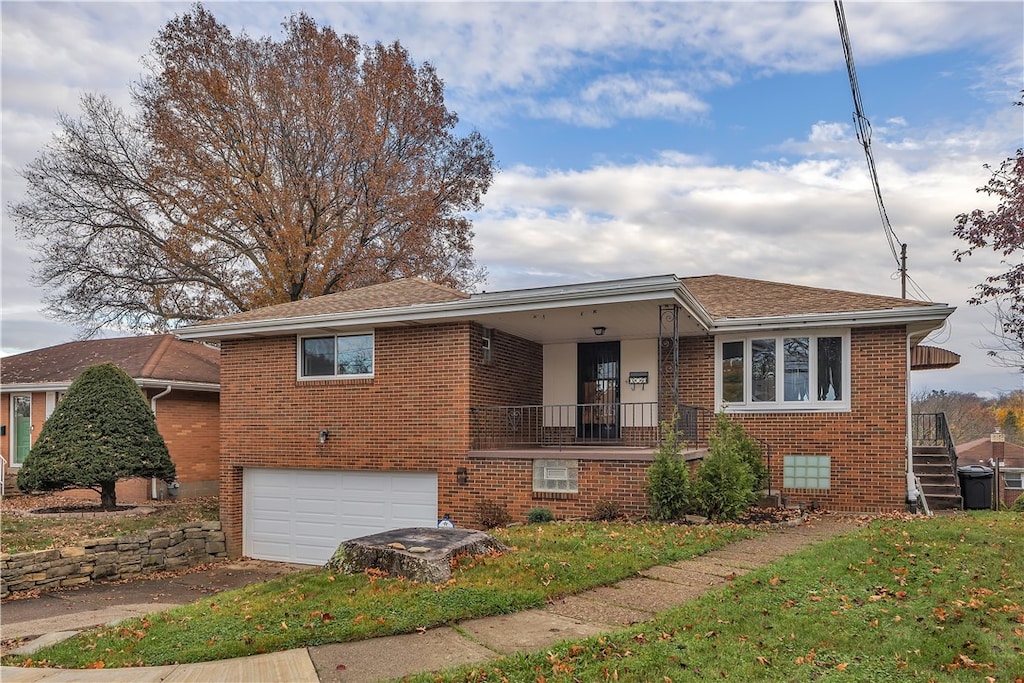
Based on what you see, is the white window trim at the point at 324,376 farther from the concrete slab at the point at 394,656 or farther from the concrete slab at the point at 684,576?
the concrete slab at the point at 394,656

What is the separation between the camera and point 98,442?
1512 cm

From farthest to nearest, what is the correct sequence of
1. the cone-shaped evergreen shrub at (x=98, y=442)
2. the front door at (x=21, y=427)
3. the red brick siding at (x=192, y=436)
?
the front door at (x=21, y=427)
the red brick siding at (x=192, y=436)
the cone-shaped evergreen shrub at (x=98, y=442)

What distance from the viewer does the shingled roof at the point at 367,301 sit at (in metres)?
13.5

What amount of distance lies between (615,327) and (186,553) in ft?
29.9

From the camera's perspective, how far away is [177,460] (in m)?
19.3

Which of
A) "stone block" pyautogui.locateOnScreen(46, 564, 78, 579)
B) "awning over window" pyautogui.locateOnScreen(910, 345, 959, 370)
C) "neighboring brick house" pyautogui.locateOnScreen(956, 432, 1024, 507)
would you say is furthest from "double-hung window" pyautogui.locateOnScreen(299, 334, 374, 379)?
"neighboring brick house" pyautogui.locateOnScreen(956, 432, 1024, 507)

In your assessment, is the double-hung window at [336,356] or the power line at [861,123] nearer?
the power line at [861,123]

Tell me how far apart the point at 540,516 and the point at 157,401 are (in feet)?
39.9

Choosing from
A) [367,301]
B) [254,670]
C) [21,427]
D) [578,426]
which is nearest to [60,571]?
[367,301]

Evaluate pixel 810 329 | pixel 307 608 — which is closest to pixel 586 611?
pixel 307 608

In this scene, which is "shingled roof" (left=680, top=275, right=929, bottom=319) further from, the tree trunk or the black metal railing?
the tree trunk

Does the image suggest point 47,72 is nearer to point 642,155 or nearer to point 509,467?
point 509,467

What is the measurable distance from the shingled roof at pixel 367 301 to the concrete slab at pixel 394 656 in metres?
7.87

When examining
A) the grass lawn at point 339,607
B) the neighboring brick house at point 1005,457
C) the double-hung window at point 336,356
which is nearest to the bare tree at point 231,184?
the double-hung window at point 336,356
